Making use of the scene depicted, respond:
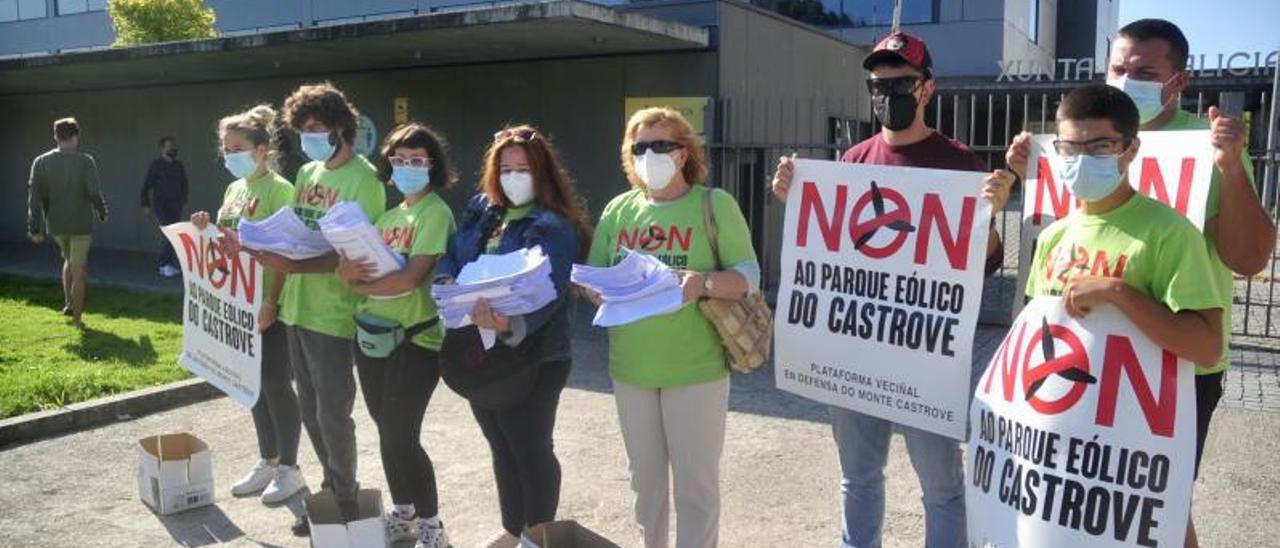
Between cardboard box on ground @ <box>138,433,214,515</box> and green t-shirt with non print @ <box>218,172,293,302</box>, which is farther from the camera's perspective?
cardboard box on ground @ <box>138,433,214,515</box>

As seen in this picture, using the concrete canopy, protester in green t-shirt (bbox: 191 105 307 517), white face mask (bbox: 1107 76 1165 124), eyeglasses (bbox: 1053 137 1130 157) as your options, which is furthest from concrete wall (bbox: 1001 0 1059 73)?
eyeglasses (bbox: 1053 137 1130 157)

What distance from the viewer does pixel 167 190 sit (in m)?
13.5

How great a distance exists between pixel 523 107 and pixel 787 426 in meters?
6.89

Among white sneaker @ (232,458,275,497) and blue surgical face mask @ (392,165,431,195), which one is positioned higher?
blue surgical face mask @ (392,165,431,195)

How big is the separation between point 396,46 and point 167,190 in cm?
459

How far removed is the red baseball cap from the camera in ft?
11.0

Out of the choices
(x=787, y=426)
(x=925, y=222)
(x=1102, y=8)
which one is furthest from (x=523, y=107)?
(x=1102, y=8)

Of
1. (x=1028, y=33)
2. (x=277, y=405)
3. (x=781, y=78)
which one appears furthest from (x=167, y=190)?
(x=1028, y=33)

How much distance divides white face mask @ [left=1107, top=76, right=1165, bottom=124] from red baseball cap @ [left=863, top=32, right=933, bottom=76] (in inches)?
23.1

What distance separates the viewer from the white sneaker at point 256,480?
17.2 feet

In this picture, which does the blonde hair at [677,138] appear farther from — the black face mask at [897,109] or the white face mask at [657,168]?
the black face mask at [897,109]

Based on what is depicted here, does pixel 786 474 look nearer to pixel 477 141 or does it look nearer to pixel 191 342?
pixel 191 342

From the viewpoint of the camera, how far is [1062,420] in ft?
8.94

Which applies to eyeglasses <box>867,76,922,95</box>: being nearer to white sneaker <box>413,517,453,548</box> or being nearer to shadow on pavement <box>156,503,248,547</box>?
white sneaker <box>413,517,453,548</box>
